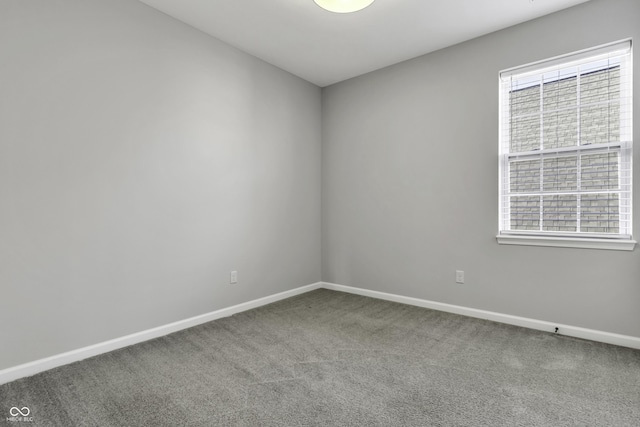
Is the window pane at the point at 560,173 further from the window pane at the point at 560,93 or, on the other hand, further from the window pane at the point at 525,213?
the window pane at the point at 560,93

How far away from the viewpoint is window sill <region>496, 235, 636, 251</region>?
8.21 feet

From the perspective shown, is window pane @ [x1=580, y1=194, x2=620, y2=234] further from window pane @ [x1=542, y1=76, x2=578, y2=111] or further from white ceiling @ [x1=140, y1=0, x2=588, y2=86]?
white ceiling @ [x1=140, y1=0, x2=588, y2=86]

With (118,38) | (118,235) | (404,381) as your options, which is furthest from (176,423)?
(118,38)

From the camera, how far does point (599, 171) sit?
8.71 ft

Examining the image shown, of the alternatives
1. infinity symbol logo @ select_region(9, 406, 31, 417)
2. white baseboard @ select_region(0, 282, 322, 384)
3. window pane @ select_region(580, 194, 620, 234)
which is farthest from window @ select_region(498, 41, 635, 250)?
infinity symbol logo @ select_region(9, 406, 31, 417)

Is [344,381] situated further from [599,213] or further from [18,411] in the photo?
[599,213]

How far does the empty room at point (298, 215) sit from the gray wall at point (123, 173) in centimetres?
2

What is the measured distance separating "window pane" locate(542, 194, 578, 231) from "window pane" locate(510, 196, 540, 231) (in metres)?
0.05

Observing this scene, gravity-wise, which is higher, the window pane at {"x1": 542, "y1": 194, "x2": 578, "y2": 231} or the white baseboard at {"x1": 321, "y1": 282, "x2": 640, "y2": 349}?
the window pane at {"x1": 542, "y1": 194, "x2": 578, "y2": 231}

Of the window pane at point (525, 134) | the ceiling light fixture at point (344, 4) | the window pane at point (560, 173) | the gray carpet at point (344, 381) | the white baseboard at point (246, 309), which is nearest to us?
the gray carpet at point (344, 381)

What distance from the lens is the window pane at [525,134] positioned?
2941 mm

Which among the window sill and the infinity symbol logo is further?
the window sill

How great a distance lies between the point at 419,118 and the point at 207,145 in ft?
7.29

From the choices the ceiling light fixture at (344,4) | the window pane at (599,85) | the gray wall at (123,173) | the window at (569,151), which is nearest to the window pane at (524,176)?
the window at (569,151)
